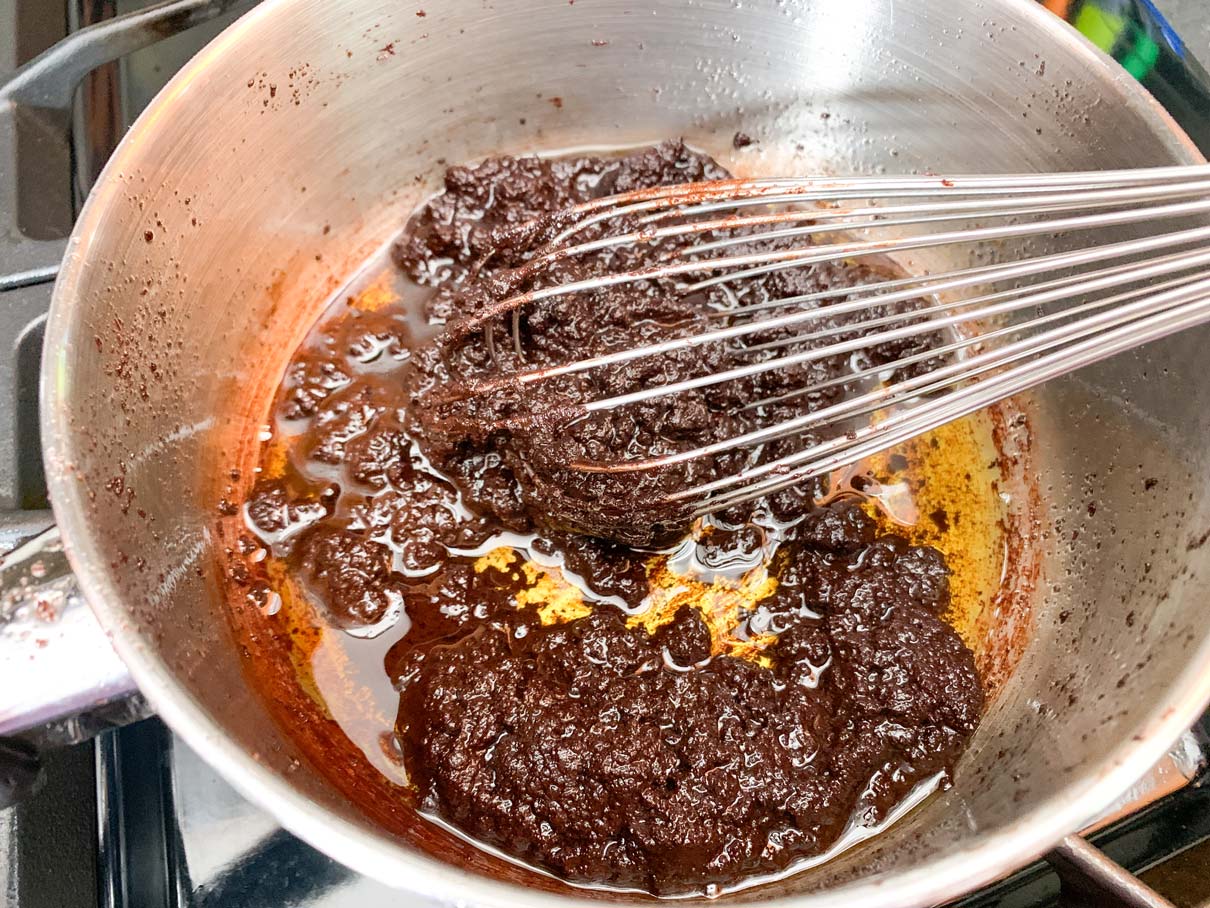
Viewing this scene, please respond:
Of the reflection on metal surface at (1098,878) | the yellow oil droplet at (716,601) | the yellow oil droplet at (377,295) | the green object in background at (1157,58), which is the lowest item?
the reflection on metal surface at (1098,878)

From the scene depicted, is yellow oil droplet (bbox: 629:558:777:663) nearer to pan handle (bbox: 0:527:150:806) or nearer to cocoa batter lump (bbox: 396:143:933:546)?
cocoa batter lump (bbox: 396:143:933:546)

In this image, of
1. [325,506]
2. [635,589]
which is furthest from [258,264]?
[635,589]

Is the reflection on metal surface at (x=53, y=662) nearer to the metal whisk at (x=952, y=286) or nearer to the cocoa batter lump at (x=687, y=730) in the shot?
the cocoa batter lump at (x=687, y=730)

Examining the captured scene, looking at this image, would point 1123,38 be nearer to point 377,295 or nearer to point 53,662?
point 377,295

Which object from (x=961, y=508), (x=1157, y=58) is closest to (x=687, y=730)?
(x=961, y=508)

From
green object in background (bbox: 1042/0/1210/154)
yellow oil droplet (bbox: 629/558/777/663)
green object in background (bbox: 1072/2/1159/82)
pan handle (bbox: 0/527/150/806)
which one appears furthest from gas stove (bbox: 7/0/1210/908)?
green object in background (bbox: 1072/2/1159/82)

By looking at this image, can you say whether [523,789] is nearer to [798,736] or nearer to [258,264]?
[798,736]

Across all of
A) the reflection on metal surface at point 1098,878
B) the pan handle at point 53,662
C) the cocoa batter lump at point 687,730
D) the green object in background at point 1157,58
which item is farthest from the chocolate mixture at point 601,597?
the green object in background at point 1157,58
